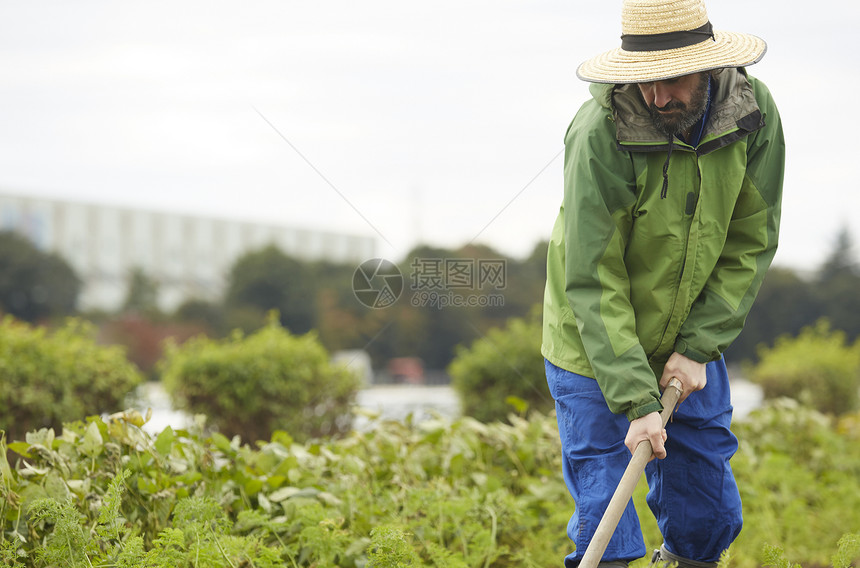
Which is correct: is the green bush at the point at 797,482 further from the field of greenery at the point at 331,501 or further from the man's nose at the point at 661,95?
the man's nose at the point at 661,95

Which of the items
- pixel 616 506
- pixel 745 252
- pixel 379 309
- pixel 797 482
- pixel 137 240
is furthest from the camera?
pixel 137 240

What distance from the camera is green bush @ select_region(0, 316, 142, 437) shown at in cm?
381

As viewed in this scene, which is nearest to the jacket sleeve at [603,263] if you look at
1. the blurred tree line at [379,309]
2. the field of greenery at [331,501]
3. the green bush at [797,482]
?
the field of greenery at [331,501]

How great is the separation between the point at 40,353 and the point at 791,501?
3865 millimetres

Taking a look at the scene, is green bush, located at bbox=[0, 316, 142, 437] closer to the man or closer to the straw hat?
the man

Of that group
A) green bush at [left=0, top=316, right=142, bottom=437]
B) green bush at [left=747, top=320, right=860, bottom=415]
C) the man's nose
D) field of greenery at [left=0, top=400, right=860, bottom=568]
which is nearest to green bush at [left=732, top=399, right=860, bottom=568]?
field of greenery at [left=0, top=400, right=860, bottom=568]

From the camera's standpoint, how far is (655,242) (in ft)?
6.57

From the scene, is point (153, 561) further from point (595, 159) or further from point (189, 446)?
point (595, 159)

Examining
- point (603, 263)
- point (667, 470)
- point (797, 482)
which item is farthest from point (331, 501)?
point (797, 482)

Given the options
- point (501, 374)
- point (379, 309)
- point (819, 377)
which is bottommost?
point (819, 377)

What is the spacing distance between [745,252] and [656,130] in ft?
1.46

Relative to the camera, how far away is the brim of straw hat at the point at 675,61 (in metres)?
1.86

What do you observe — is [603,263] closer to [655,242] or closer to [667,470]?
[655,242]

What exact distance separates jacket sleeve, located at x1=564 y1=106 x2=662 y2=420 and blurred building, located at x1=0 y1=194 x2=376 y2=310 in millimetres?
37649
